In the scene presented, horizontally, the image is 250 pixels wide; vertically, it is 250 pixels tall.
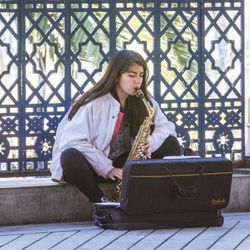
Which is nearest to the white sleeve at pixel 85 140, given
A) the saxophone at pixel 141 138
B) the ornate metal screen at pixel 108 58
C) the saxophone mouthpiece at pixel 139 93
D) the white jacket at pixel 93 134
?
the white jacket at pixel 93 134

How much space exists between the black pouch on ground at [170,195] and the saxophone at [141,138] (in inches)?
17.1

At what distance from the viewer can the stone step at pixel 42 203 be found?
6.09 metres

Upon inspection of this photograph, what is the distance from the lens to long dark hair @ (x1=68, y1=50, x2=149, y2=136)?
6094 millimetres

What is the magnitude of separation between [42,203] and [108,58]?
1.16 metres

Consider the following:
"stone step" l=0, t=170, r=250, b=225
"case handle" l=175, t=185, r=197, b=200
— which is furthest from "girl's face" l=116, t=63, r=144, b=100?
"case handle" l=175, t=185, r=197, b=200

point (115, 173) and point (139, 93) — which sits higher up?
point (139, 93)

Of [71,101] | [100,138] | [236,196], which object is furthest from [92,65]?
[236,196]

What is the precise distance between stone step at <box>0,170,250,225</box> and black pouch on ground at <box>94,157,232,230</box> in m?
0.45

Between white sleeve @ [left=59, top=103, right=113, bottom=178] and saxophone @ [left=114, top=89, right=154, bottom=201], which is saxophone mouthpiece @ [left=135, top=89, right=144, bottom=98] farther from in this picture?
white sleeve @ [left=59, top=103, right=113, bottom=178]

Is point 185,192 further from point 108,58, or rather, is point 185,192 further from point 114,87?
point 108,58

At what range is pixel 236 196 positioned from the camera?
6.57 metres

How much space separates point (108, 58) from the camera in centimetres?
661

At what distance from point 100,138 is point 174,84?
0.94 meters

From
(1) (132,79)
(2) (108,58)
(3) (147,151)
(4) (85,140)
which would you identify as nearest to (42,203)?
(4) (85,140)
